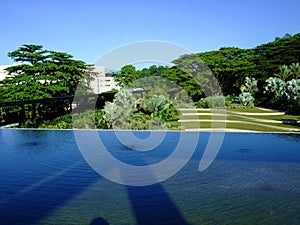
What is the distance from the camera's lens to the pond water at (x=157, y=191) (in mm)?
1621

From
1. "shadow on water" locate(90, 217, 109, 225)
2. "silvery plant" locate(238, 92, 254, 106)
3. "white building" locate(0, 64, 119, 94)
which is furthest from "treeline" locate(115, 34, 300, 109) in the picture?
"shadow on water" locate(90, 217, 109, 225)

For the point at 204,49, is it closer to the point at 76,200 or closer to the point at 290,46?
the point at 290,46

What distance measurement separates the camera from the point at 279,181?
220cm

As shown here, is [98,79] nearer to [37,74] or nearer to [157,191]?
[37,74]

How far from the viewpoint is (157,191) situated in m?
2.03

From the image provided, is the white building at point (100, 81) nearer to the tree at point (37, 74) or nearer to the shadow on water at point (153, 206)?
the tree at point (37, 74)

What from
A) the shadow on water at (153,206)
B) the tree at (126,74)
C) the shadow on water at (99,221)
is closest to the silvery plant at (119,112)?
the shadow on water at (153,206)

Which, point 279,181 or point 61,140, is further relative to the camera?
point 61,140

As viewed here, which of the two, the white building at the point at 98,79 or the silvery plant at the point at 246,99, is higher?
the white building at the point at 98,79

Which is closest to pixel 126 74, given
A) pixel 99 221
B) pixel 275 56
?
pixel 275 56

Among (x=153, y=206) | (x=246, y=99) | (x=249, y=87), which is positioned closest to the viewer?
(x=153, y=206)

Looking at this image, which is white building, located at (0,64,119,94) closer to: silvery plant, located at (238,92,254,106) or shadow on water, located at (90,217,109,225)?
silvery plant, located at (238,92,254,106)

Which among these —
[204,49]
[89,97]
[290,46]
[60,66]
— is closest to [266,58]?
[290,46]

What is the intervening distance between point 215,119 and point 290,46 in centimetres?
1157
